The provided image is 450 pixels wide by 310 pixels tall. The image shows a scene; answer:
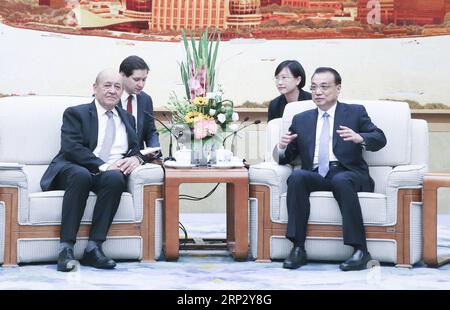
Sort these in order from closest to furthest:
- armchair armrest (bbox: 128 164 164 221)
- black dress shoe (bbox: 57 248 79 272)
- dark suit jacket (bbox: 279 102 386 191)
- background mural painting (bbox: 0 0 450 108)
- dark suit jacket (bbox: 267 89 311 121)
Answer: black dress shoe (bbox: 57 248 79 272) < armchair armrest (bbox: 128 164 164 221) < dark suit jacket (bbox: 279 102 386 191) < dark suit jacket (bbox: 267 89 311 121) < background mural painting (bbox: 0 0 450 108)

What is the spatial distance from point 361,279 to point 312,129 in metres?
1.25

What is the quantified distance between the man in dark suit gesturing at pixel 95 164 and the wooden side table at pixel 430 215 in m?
1.87

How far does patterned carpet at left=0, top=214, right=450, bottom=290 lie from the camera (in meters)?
4.97

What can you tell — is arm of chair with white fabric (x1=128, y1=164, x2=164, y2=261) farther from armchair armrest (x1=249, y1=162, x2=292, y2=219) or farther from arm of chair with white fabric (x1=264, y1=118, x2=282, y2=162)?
arm of chair with white fabric (x1=264, y1=118, x2=282, y2=162)

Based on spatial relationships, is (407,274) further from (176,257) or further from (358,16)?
(358,16)

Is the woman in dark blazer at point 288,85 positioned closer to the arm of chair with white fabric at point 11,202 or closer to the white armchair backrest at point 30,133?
the white armchair backrest at point 30,133

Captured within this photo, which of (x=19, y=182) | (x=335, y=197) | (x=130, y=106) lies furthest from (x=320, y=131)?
(x=19, y=182)

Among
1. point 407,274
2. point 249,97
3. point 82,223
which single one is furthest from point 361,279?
point 249,97

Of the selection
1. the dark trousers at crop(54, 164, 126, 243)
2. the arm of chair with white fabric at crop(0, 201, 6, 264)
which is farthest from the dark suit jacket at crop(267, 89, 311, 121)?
the arm of chair with white fabric at crop(0, 201, 6, 264)

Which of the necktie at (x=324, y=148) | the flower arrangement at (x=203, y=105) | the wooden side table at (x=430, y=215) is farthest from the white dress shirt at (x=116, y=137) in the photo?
the wooden side table at (x=430, y=215)

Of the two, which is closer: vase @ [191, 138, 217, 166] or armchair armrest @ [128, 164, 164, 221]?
armchair armrest @ [128, 164, 164, 221]

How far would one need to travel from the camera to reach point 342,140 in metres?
5.96

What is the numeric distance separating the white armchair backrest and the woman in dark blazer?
5.75ft

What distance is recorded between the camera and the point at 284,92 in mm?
7027
